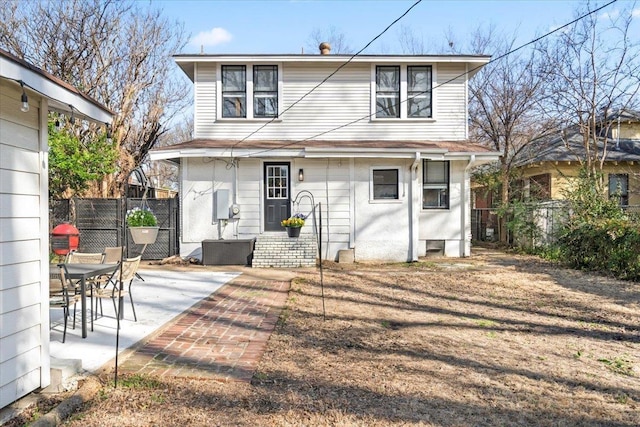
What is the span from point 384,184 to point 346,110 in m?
2.64

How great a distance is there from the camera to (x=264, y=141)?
1357cm

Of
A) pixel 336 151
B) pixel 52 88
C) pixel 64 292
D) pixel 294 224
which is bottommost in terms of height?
pixel 64 292

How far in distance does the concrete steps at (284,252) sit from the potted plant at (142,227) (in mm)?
2538

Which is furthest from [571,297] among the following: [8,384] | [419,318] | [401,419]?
[8,384]

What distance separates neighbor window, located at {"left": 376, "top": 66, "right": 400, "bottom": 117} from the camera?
14.0m

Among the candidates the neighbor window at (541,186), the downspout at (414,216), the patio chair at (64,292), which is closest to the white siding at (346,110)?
the downspout at (414,216)

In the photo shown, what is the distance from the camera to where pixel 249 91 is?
13719mm

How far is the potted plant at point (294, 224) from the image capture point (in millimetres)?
12523

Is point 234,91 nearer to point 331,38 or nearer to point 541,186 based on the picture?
point 541,186

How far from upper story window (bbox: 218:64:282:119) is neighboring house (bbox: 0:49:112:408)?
402 inches

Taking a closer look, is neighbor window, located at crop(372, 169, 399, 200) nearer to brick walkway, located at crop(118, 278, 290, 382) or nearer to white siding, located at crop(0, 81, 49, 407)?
brick walkway, located at crop(118, 278, 290, 382)

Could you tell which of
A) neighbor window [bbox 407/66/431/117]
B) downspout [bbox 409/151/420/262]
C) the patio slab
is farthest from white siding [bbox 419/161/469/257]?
the patio slab

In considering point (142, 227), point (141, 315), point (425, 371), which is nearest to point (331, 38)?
point (142, 227)

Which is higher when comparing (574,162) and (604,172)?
(574,162)
